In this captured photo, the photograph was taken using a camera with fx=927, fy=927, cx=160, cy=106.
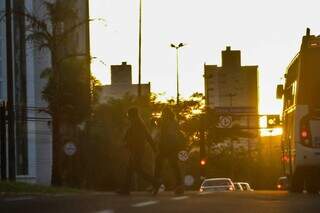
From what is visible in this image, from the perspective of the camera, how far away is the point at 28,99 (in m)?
61.4

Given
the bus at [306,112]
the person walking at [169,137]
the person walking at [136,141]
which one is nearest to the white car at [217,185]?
the bus at [306,112]

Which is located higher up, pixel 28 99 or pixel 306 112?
pixel 28 99

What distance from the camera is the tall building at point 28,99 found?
56.9 metres

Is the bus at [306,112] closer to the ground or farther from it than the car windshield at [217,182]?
farther from it

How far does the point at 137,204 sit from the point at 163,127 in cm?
668

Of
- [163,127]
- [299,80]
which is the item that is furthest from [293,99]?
[163,127]

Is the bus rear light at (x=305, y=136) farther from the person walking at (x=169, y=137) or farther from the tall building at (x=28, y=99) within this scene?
the tall building at (x=28, y=99)

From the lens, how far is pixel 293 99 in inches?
810

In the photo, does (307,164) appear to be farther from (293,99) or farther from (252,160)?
(252,160)

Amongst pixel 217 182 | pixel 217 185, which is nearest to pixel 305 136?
pixel 217 185

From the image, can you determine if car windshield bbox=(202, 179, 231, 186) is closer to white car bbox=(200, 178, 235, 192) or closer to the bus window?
white car bbox=(200, 178, 235, 192)

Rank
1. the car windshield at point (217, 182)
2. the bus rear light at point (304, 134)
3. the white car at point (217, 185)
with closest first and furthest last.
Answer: the bus rear light at point (304, 134) → the white car at point (217, 185) → the car windshield at point (217, 182)

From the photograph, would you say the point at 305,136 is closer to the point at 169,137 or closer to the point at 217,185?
the point at 169,137

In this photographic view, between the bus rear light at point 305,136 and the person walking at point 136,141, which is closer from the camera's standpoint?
the person walking at point 136,141
